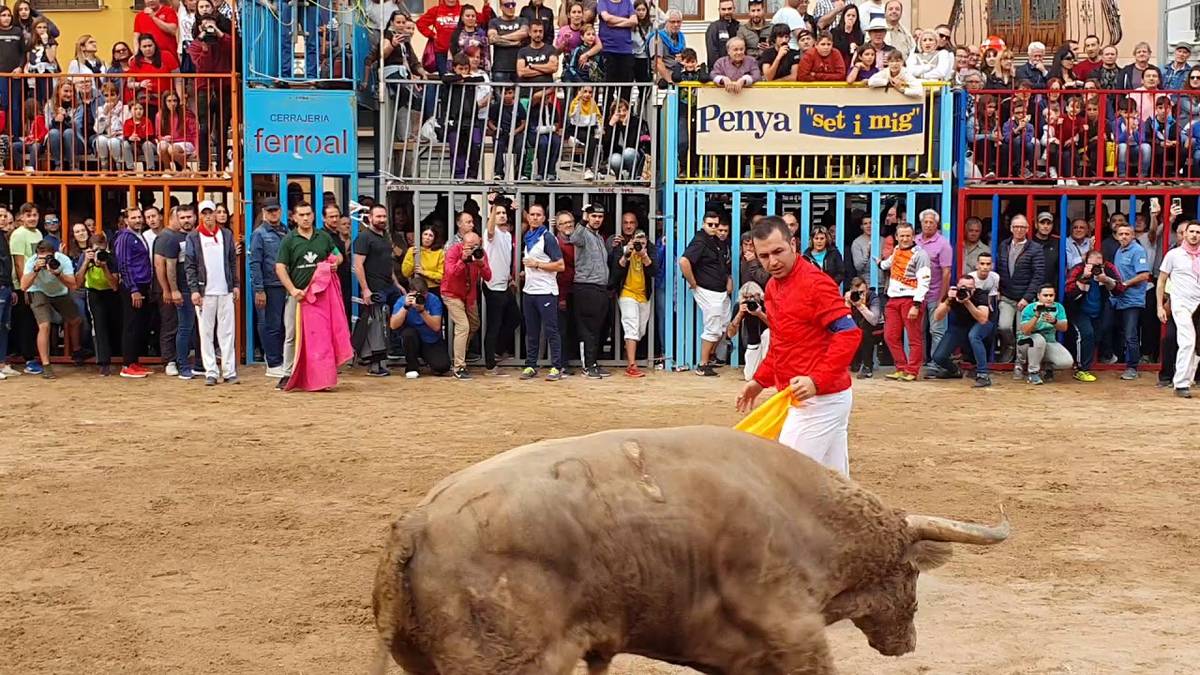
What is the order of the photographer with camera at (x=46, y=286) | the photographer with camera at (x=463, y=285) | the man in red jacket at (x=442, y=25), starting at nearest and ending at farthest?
1. the photographer with camera at (x=46, y=286)
2. the photographer with camera at (x=463, y=285)
3. the man in red jacket at (x=442, y=25)

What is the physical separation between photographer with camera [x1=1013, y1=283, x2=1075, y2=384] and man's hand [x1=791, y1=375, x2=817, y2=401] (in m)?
9.78

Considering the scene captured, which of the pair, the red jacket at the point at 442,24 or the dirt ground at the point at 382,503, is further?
the red jacket at the point at 442,24

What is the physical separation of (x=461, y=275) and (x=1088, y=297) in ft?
23.1

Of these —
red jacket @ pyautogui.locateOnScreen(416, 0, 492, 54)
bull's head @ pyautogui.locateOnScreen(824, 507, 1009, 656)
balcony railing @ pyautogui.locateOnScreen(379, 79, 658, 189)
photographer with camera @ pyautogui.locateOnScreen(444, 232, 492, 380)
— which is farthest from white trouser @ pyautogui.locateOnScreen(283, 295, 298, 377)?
bull's head @ pyautogui.locateOnScreen(824, 507, 1009, 656)

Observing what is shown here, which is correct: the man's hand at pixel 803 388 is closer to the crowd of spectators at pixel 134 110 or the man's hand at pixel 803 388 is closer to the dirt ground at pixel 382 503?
the dirt ground at pixel 382 503

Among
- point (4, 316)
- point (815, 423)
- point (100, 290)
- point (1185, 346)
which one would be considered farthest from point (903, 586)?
point (4, 316)

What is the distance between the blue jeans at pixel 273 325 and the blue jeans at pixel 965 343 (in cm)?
737

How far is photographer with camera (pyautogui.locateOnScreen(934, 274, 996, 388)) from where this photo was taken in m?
15.5

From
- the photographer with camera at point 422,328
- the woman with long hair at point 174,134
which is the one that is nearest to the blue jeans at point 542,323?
the photographer with camera at point 422,328

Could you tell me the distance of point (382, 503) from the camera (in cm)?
936

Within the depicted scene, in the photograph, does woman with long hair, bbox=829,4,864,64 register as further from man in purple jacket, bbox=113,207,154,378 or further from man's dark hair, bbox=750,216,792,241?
man's dark hair, bbox=750,216,792,241

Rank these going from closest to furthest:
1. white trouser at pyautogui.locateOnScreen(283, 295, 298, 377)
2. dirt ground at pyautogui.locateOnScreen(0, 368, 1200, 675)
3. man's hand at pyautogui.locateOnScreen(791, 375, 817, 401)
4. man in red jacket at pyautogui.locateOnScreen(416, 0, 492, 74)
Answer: dirt ground at pyautogui.locateOnScreen(0, 368, 1200, 675), man's hand at pyautogui.locateOnScreen(791, 375, 817, 401), white trouser at pyautogui.locateOnScreen(283, 295, 298, 377), man in red jacket at pyautogui.locateOnScreen(416, 0, 492, 74)

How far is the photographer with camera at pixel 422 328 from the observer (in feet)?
52.4

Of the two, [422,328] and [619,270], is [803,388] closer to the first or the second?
A: [619,270]
